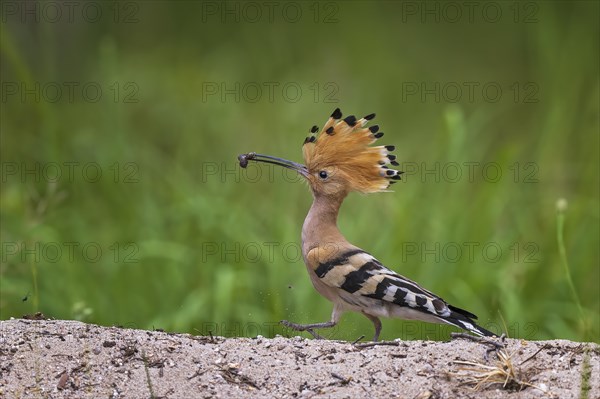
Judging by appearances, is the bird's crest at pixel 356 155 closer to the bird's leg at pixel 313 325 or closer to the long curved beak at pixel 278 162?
the long curved beak at pixel 278 162

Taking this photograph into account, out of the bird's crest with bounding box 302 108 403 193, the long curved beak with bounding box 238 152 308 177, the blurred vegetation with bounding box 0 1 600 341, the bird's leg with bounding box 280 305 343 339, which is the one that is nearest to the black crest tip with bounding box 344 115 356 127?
the bird's crest with bounding box 302 108 403 193

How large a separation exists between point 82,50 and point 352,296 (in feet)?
21.1

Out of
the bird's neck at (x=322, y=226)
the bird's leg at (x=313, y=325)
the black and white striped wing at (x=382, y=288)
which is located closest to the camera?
the black and white striped wing at (x=382, y=288)

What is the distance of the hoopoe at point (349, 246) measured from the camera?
4395 mm

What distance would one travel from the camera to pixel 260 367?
360cm

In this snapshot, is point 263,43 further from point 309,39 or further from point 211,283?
point 211,283

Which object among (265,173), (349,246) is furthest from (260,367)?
(265,173)

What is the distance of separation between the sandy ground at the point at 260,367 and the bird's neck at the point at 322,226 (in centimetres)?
96

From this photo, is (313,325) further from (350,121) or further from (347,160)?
(350,121)

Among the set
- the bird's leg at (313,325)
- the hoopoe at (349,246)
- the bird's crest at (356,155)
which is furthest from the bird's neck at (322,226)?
the bird's leg at (313,325)

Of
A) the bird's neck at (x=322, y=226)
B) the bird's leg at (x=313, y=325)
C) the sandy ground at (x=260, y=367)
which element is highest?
the bird's neck at (x=322, y=226)

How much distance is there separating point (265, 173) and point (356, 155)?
3596 mm

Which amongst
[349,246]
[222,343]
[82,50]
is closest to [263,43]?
[82,50]

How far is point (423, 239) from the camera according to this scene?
20.9 feet
